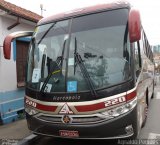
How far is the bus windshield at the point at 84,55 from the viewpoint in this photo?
4.56 m

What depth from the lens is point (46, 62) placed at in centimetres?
509

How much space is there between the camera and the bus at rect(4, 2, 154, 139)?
4.40 metres

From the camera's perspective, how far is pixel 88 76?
4.56 metres

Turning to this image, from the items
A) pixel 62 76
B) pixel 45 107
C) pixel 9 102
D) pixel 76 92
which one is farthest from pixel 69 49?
pixel 9 102

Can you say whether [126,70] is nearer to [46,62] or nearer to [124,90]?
[124,90]

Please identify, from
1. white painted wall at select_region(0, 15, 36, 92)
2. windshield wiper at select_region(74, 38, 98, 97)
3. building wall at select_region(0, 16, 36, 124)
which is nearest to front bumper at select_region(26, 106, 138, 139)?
windshield wiper at select_region(74, 38, 98, 97)

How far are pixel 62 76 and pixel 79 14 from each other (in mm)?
1340

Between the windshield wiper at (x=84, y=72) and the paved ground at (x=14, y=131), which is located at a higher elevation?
the windshield wiper at (x=84, y=72)

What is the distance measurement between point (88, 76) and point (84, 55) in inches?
18.3

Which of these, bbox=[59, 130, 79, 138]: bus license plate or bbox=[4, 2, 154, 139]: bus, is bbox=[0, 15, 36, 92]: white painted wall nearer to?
bbox=[4, 2, 154, 139]: bus

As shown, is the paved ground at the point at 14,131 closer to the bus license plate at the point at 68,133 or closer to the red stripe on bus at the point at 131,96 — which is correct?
the bus license plate at the point at 68,133

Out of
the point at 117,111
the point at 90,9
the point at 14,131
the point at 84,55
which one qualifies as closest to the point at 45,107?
the point at 84,55

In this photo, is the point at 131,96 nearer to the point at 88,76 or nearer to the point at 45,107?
the point at 88,76

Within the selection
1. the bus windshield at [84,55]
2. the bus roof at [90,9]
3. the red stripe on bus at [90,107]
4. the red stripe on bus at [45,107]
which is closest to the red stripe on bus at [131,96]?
the bus windshield at [84,55]
